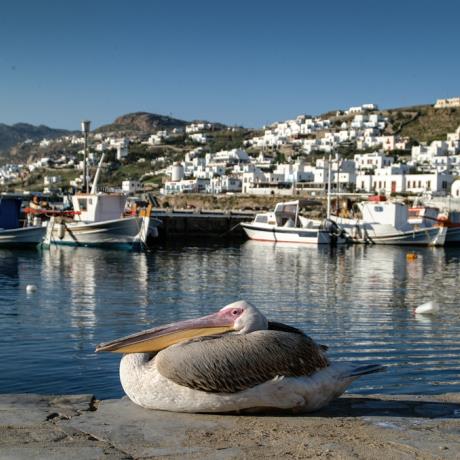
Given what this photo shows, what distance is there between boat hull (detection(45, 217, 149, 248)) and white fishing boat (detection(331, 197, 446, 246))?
18.4m

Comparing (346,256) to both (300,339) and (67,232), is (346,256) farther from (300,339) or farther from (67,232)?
(300,339)

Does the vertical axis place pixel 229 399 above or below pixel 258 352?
below

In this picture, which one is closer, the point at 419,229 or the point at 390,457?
the point at 390,457

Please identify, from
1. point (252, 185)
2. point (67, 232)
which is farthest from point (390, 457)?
point (252, 185)

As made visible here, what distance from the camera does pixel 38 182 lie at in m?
185

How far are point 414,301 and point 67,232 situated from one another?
1075 inches

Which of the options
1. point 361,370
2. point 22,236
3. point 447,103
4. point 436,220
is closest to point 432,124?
point 447,103

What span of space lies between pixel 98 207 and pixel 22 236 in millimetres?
4922

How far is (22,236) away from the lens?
1705 inches

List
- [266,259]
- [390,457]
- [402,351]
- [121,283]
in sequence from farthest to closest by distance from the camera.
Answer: [266,259] < [121,283] < [402,351] < [390,457]

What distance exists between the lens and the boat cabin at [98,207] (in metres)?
45.5

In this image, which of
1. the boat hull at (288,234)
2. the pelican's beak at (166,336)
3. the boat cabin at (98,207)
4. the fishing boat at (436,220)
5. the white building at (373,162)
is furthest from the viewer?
the white building at (373,162)

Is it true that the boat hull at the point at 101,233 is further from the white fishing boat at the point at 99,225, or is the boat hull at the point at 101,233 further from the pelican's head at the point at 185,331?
the pelican's head at the point at 185,331

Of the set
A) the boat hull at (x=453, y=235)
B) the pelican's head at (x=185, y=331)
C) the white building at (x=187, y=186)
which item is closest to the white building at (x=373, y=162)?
the white building at (x=187, y=186)
